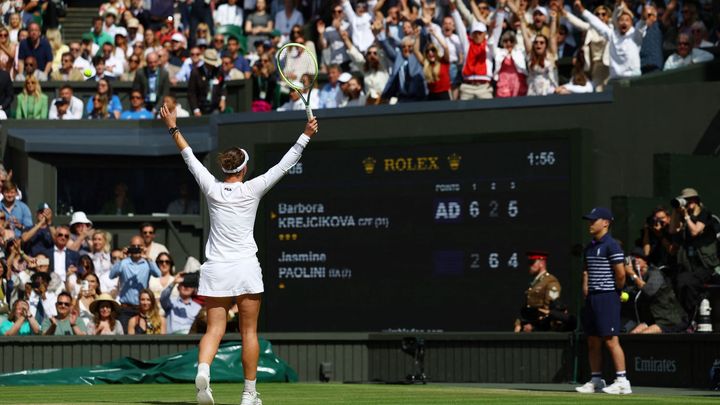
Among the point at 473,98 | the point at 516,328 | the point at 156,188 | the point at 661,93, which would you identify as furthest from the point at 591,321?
the point at 156,188

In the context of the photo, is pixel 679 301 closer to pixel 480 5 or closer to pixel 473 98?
pixel 473 98

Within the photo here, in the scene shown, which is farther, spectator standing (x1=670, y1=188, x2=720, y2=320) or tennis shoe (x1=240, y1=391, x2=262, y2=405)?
spectator standing (x1=670, y1=188, x2=720, y2=320)

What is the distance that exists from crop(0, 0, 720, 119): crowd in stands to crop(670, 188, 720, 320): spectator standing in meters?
3.36

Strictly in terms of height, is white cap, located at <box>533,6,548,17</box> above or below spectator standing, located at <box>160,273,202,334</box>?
above

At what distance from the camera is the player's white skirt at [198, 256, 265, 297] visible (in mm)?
11859

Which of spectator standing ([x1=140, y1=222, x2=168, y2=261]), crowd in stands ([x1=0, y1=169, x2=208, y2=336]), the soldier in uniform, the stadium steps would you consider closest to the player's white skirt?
the soldier in uniform

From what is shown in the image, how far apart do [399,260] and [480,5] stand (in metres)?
4.94

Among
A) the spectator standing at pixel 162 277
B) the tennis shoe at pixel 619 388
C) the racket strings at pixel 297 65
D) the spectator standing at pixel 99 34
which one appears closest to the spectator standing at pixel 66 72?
the spectator standing at pixel 99 34

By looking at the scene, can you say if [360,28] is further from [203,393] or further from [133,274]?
[203,393]

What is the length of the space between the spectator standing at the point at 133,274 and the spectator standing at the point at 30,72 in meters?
5.35

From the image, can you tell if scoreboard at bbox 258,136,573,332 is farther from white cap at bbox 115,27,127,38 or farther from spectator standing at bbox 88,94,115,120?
white cap at bbox 115,27,127,38

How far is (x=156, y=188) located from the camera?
83.4ft

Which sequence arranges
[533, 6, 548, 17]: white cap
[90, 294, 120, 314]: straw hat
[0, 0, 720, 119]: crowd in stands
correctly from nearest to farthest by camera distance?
[90, 294, 120, 314]: straw hat
[0, 0, 720, 119]: crowd in stands
[533, 6, 548, 17]: white cap

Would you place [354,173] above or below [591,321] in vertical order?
above
